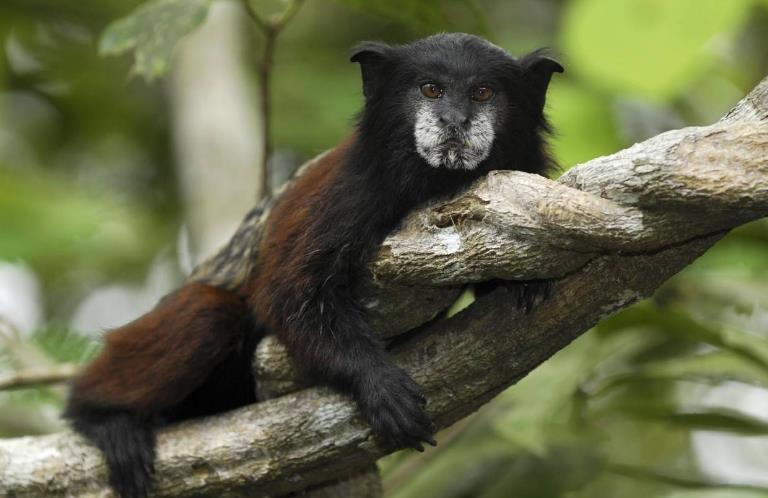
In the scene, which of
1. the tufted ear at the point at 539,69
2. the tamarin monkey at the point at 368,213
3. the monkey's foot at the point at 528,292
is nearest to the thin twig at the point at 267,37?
the tamarin monkey at the point at 368,213

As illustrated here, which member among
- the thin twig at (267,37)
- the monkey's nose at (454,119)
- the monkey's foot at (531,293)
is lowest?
the monkey's foot at (531,293)

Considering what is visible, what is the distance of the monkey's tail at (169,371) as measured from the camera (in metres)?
3.93

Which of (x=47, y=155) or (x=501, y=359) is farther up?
(x=47, y=155)

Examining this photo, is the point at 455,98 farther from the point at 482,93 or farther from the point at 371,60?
the point at 371,60

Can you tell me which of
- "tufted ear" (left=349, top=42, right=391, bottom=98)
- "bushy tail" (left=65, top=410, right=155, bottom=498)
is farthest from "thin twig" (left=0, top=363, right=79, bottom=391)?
"tufted ear" (left=349, top=42, right=391, bottom=98)

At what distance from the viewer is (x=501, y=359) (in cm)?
316

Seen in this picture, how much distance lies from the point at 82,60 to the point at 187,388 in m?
4.06

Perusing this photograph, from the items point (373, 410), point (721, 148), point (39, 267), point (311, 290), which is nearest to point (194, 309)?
point (311, 290)

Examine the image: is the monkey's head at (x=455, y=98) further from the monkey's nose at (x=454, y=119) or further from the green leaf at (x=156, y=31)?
the green leaf at (x=156, y=31)

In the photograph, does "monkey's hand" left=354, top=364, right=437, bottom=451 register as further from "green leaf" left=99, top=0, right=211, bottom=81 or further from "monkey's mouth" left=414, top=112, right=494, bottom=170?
"green leaf" left=99, top=0, right=211, bottom=81

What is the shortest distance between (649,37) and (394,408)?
4.74 feet

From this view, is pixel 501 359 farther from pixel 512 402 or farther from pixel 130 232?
pixel 130 232

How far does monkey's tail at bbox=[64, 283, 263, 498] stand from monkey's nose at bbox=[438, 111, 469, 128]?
1.09m

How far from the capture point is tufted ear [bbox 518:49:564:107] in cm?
353
